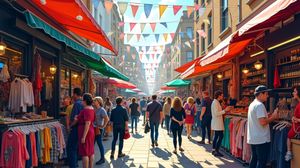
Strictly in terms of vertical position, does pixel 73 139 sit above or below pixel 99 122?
below

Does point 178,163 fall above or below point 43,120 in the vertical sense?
below

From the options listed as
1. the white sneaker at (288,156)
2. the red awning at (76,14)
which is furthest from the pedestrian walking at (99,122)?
the white sneaker at (288,156)

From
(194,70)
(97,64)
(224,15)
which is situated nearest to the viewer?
(194,70)

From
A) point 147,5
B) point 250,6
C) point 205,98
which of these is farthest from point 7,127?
point 147,5

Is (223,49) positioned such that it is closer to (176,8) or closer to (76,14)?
(76,14)

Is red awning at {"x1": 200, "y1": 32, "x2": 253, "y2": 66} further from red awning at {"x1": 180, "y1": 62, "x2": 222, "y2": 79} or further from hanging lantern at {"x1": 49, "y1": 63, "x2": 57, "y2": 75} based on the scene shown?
hanging lantern at {"x1": 49, "y1": 63, "x2": 57, "y2": 75}

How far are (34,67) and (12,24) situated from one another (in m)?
1.93

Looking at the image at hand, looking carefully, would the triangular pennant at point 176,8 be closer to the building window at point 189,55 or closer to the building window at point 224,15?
the building window at point 224,15

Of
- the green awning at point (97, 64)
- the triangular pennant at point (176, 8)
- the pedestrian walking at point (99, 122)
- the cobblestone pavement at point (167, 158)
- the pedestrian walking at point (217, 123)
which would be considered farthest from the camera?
the triangular pennant at point (176, 8)

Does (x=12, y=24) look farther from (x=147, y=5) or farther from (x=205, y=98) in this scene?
(x=147, y=5)

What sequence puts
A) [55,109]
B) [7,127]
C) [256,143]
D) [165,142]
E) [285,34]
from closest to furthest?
1. [7,127]
2. [256,143]
3. [285,34]
4. [55,109]
5. [165,142]

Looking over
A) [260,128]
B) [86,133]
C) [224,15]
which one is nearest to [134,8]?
[224,15]

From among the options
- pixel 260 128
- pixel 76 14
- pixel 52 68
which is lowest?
pixel 260 128

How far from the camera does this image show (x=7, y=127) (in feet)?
18.7
